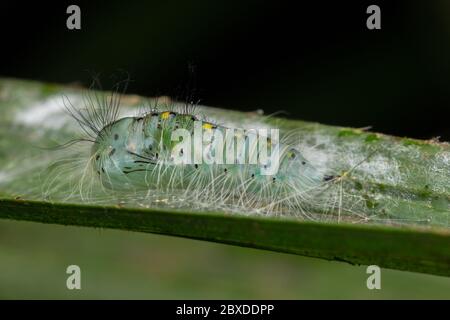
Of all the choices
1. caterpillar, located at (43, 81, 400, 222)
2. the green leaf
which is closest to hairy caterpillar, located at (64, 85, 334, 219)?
caterpillar, located at (43, 81, 400, 222)

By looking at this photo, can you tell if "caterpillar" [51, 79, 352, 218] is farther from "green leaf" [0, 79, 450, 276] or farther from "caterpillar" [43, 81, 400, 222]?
"green leaf" [0, 79, 450, 276]

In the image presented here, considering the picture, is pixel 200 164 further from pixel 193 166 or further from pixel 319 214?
pixel 319 214

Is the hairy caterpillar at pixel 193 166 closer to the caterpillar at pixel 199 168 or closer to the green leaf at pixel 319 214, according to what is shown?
the caterpillar at pixel 199 168

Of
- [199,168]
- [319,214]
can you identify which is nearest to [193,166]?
[199,168]

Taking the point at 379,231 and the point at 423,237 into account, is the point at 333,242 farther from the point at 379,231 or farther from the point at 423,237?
the point at 423,237

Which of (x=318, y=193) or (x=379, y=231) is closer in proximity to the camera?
(x=379, y=231)
